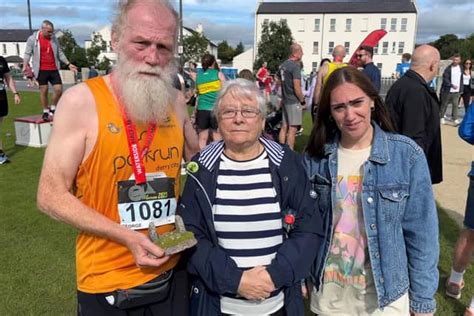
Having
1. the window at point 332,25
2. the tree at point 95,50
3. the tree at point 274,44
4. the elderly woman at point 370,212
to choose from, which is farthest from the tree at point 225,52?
the elderly woman at point 370,212

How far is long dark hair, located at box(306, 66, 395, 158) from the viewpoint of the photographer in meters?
2.00

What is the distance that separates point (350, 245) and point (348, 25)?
75131 mm

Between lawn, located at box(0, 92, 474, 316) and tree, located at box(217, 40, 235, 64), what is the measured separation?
90837mm

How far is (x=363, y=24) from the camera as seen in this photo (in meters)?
71.1

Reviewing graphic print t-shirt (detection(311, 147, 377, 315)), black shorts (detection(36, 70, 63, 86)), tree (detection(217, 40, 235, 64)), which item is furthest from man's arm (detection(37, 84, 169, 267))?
tree (detection(217, 40, 235, 64))

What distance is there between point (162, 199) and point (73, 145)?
0.43m

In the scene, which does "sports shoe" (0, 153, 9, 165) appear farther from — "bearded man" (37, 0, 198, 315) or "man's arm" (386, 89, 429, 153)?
"man's arm" (386, 89, 429, 153)

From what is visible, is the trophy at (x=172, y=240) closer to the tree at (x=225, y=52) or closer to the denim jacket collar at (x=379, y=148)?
the denim jacket collar at (x=379, y=148)

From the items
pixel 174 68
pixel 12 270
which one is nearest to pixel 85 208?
pixel 174 68

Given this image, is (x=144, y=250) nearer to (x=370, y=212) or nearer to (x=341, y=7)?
(x=370, y=212)

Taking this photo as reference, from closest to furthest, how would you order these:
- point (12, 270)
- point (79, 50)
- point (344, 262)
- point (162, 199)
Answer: point (162, 199) → point (344, 262) → point (12, 270) → point (79, 50)

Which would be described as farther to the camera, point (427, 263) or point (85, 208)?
point (427, 263)

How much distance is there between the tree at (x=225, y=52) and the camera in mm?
96250

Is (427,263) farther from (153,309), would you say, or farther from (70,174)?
(70,174)
